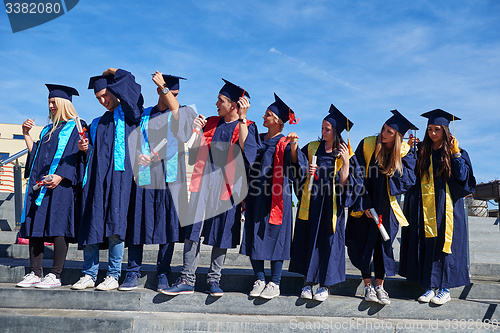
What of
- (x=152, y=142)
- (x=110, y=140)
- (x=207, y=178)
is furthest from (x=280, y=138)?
(x=110, y=140)

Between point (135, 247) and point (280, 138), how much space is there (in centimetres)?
182

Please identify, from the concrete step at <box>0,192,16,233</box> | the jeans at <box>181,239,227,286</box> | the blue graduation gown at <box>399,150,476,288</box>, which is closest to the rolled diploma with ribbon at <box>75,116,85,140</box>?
the jeans at <box>181,239,227,286</box>

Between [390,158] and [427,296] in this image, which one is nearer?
[427,296]

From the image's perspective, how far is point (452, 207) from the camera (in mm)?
3922

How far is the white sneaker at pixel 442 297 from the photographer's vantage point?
370 cm

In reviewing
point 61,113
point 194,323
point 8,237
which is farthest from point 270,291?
point 8,237

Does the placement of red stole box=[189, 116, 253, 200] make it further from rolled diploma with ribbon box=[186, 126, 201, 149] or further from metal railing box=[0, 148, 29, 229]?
metal railing box=[0, 148, 29, 229]

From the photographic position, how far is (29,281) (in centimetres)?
358

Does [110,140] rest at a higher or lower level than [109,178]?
higher

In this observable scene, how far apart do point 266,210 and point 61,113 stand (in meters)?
2.46

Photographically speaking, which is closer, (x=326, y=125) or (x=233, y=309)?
(x=233, y=309)

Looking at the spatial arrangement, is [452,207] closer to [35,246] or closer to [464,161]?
[464,161]

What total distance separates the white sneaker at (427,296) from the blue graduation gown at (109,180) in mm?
3018

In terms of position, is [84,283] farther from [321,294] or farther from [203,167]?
[321,294]
